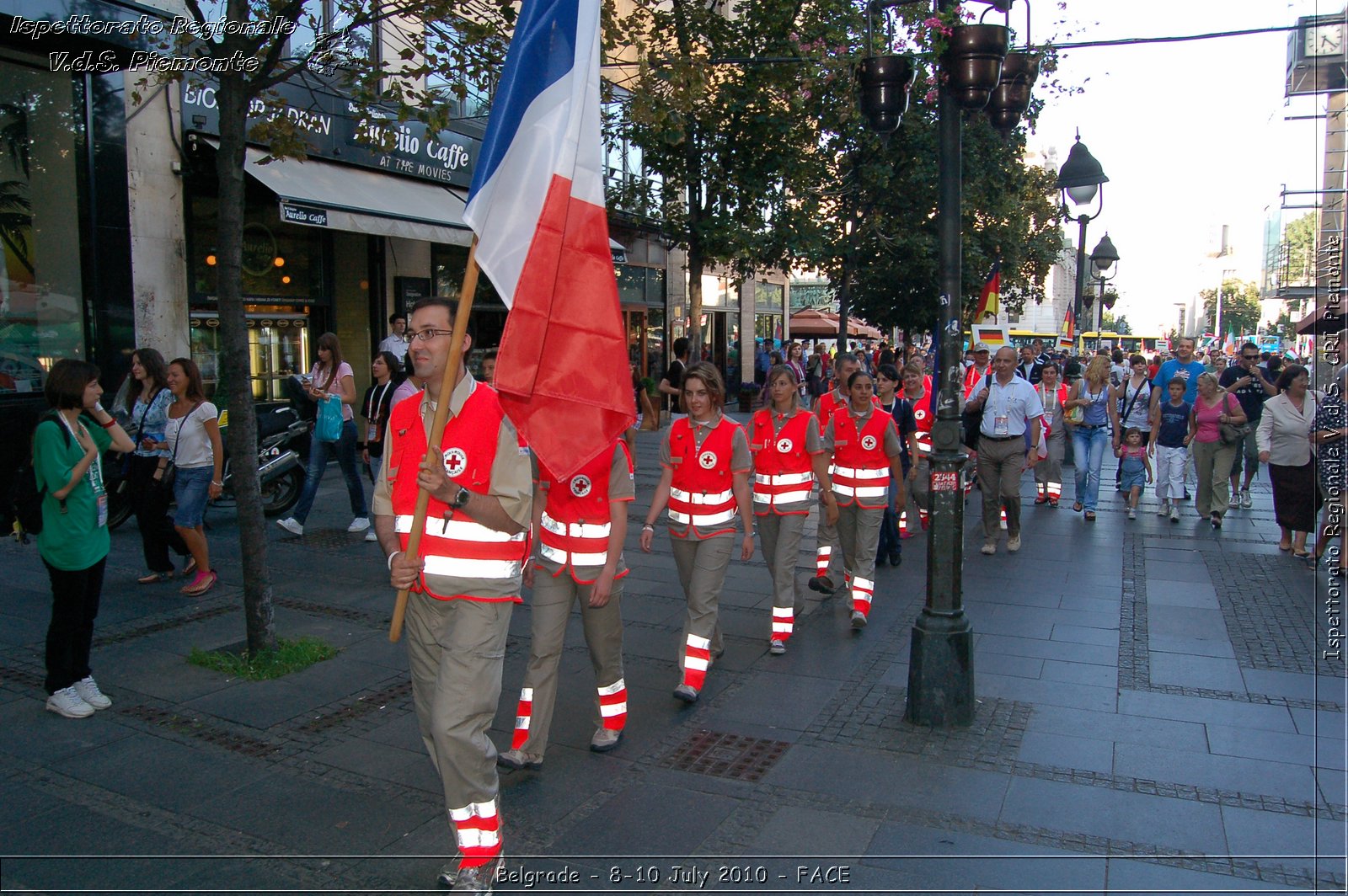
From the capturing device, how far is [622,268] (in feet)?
76.1

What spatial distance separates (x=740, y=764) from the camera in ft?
16.0

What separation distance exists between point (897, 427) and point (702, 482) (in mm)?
3600

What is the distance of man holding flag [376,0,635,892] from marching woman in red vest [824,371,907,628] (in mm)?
3768

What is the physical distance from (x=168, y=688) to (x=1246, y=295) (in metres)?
72.4

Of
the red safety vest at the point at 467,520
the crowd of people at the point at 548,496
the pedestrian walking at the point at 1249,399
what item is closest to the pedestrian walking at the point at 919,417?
the crowd of people at the point at 548,496

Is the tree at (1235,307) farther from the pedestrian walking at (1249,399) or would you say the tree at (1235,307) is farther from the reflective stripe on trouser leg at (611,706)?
the reflective stripe on trouser leg at (611,706)

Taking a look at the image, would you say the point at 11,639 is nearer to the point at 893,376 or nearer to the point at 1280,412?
the point at 893,376

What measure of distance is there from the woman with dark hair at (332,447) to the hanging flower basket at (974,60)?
6.60m

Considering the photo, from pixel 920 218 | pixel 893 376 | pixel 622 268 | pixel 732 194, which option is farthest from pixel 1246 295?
pixel 893 376

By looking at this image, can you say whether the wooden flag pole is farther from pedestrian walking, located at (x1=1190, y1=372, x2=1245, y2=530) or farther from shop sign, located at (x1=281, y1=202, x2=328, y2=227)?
pedestrian walking, located at (x1=1190, y1=372, x2=1245, y2=530)

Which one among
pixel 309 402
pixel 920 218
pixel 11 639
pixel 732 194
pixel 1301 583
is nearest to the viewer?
pixel 11 639

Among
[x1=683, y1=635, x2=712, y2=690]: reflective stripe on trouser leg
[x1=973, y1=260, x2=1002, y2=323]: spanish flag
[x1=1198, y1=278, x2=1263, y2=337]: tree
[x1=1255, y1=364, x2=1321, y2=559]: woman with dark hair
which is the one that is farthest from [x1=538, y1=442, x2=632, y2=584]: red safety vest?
[x1=1198, y1=278, x2=1263, y2=337]: tree

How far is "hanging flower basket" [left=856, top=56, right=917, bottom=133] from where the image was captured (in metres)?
6.30

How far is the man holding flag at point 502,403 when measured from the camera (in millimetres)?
3564
